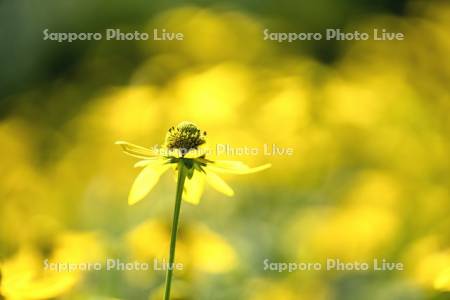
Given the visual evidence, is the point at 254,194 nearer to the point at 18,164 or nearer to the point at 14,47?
the point at 18,164

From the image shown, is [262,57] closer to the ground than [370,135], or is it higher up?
higher up

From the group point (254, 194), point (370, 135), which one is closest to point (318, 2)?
point (370, 135)

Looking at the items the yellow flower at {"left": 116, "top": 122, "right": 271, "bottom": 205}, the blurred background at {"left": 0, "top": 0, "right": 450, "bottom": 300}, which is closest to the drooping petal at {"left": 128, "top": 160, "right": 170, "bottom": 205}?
the yellow flower at {"left": 116, "top": 122, "right": 271, "bottom": 205}

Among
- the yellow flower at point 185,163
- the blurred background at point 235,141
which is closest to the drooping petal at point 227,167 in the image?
the yellow flower at point 185,163

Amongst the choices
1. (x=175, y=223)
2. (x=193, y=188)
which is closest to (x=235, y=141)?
(x=193, y=188)

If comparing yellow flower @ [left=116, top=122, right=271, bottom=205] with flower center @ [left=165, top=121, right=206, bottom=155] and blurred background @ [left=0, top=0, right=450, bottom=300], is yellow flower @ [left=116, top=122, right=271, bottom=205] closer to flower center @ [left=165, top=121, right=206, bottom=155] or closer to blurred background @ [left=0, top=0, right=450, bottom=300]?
flower center @ [left=165, top=121, right=206, bottom=155]

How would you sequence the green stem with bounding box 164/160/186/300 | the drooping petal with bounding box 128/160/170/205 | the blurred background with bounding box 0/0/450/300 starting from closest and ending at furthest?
the green stem with bounding box 164/160/186/300, the drooping petal with bounding box 128/160/170/205, the blurred background with bounding box 0/0/450/300

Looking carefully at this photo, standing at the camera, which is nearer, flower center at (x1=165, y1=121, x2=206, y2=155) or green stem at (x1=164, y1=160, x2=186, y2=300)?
green stem at (x1=164, y1=160, x2=186, y2=300)

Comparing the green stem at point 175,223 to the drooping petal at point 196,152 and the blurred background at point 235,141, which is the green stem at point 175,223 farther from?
the blurred background at point 235,141

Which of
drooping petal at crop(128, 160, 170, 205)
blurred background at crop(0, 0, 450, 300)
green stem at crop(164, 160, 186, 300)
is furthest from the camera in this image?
blurred background at crop(0, 0, 450, 300)
